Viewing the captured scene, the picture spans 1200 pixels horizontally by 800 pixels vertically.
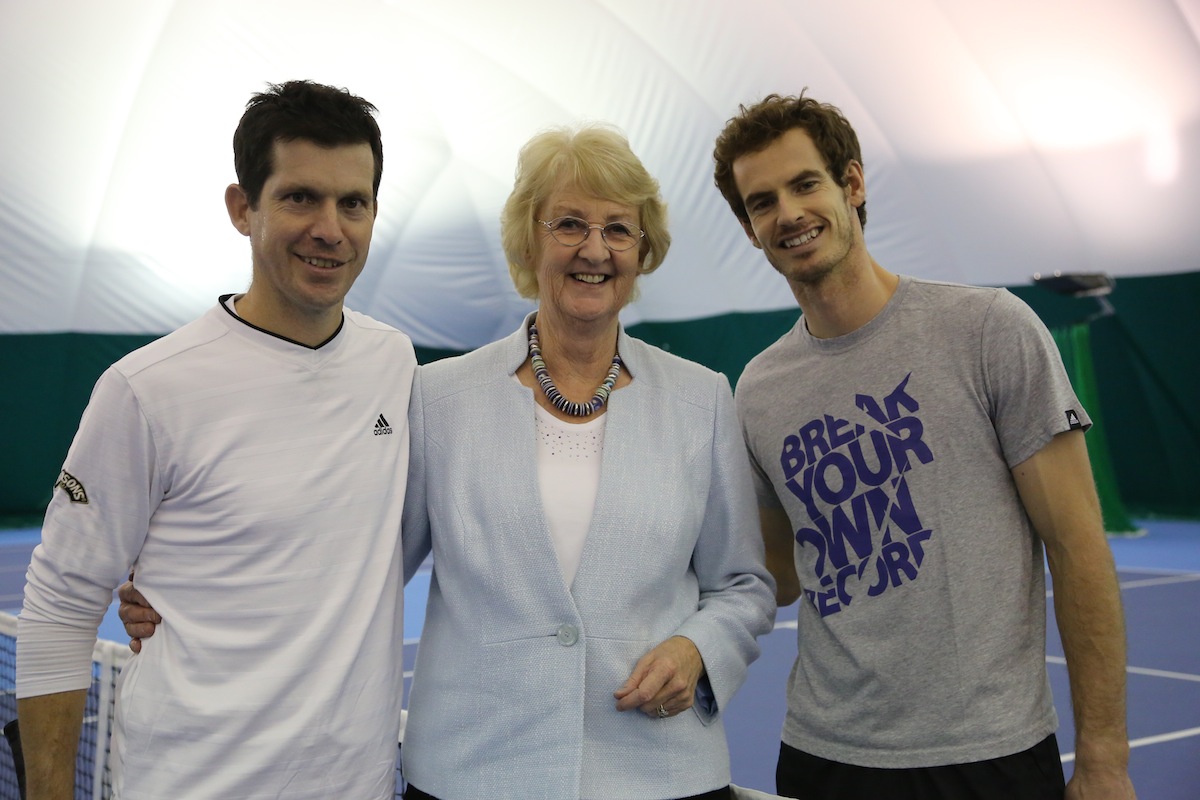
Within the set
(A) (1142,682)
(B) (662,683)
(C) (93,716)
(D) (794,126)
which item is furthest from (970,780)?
(A) (1142,682)

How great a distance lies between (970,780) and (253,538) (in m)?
1.50

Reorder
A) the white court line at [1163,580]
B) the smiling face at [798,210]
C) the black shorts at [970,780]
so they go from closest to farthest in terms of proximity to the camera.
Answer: the black shorts at [970,780] → the smiling face at [798,210] → the white court line at [1163,580]

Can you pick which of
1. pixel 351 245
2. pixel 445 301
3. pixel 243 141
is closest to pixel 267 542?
pixel 351 245

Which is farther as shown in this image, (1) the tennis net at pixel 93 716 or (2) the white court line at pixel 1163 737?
(2) the white court line at pixel 1163 737

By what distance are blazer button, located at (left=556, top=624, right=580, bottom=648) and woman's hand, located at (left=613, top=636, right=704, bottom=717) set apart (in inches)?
4.9

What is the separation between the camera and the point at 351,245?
232 cm

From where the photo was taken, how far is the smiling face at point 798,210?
2631 mm

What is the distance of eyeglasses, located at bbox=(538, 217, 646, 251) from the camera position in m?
2.40

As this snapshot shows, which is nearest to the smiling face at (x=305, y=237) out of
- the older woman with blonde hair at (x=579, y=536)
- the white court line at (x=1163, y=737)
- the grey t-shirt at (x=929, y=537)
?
the older woman with blonde hair at (x=579, y=536)

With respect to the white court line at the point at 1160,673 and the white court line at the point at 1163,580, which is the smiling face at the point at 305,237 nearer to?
the white court line at the point at 1160,673

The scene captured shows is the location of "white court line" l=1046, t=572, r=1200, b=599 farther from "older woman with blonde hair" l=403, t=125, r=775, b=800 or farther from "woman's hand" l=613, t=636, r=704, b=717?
"woman's hand" l=613, t=636, r=704, b=717

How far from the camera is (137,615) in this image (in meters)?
2.24

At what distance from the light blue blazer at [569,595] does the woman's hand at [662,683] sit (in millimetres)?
33

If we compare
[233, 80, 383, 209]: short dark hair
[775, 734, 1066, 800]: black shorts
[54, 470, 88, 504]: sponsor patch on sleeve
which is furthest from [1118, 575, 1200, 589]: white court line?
[54, 470, 88, 504]: sponsor patch on sleeve
